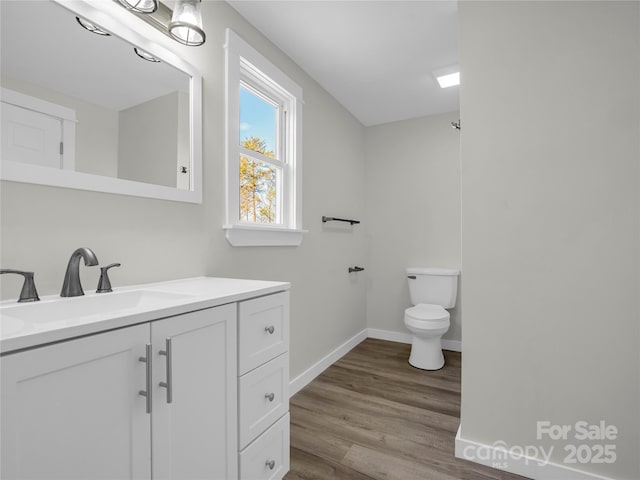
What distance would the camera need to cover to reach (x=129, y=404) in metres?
0.80

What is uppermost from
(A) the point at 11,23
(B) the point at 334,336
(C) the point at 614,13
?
(C) the point at 614,13

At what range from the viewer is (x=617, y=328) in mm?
1381

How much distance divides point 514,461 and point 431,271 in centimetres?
175

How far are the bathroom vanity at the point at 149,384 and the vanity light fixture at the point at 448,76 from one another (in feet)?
7.00

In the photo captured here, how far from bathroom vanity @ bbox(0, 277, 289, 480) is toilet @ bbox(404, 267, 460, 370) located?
5.34 ft

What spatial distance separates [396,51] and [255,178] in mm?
1326

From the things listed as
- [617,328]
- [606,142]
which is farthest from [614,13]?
[617,328]

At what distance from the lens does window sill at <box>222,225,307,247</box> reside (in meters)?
1.78

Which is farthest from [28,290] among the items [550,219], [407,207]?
[407,207]

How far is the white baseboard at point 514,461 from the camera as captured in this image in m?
1.46

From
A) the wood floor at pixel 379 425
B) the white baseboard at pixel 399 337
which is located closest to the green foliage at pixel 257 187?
the wood floor at pixel 379 425

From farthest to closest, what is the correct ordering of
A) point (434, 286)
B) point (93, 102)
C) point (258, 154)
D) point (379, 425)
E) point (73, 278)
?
point (434, 286), point (258, 154), point (379, 425), point (93, 102), point (73, 278)

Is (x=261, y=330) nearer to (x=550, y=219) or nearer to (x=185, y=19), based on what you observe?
(x=185, y=19)

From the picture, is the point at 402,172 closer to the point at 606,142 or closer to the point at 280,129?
the point at 280,129
